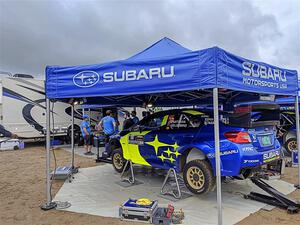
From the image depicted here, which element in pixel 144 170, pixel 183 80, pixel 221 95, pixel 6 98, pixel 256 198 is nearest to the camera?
pixel 183 80

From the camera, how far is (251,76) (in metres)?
4.58

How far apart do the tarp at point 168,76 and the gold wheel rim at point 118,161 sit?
3274 millimetres

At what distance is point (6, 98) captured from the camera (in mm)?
14273

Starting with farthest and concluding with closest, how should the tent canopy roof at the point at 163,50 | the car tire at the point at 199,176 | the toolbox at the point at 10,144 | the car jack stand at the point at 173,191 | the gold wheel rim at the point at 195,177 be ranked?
the toolbox at the point at 10,144
the tent canopy roof at the point at 163,50
the car jack stand at the point at 173,191
the gold wheel rim at the point at 195,177
the car tire at the point at 199,176

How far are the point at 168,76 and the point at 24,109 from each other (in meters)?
12.4

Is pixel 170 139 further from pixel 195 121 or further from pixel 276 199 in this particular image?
pixel 276 199

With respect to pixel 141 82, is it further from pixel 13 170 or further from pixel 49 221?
pixel 13 170

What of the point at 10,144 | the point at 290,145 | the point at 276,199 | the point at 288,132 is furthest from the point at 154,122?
the point at 10,144

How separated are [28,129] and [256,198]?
1245 cm

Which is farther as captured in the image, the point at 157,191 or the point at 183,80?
the point at 157,191

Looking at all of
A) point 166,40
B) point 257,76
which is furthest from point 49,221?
point 166,40

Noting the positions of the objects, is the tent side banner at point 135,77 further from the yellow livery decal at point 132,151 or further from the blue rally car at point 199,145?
the yellow livery decal at point 132,151

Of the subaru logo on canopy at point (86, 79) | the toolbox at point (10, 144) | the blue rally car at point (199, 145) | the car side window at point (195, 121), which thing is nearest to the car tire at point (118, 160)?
the blue rally car at point (199, 145)

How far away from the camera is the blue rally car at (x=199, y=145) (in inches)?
195
